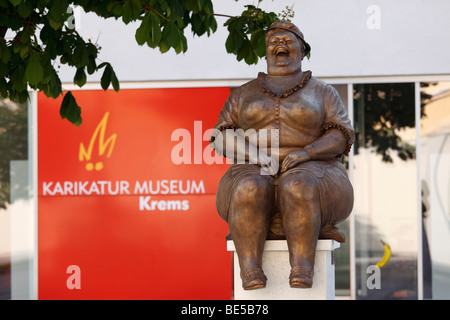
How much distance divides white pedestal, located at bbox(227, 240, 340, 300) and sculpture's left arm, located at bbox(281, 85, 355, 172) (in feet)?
1.80

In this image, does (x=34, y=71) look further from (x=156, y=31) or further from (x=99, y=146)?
(x=99, y=146)

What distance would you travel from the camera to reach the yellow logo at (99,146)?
11.0 m

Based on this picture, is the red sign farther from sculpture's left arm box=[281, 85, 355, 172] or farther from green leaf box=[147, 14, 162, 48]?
green leaf box=[147, 14, 162, 48]

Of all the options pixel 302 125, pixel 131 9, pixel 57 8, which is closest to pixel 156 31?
pixel 131 9

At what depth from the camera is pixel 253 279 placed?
19.3ft

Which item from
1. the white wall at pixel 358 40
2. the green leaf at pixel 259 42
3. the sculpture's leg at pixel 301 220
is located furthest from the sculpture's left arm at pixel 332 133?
the white wall at pixel 358 40

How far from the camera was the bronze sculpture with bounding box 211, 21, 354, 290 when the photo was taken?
A: 5.89 meters

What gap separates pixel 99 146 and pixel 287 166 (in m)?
5.27

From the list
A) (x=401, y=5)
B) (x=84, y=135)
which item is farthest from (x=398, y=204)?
(x=84, y=135)

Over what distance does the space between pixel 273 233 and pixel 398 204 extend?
4860 mm

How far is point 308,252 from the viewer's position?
5891 millimetres

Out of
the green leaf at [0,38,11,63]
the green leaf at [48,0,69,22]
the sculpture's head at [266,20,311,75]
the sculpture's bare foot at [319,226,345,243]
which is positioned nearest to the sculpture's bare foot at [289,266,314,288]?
the sculpture's bare foot at [319,226,345,243]
